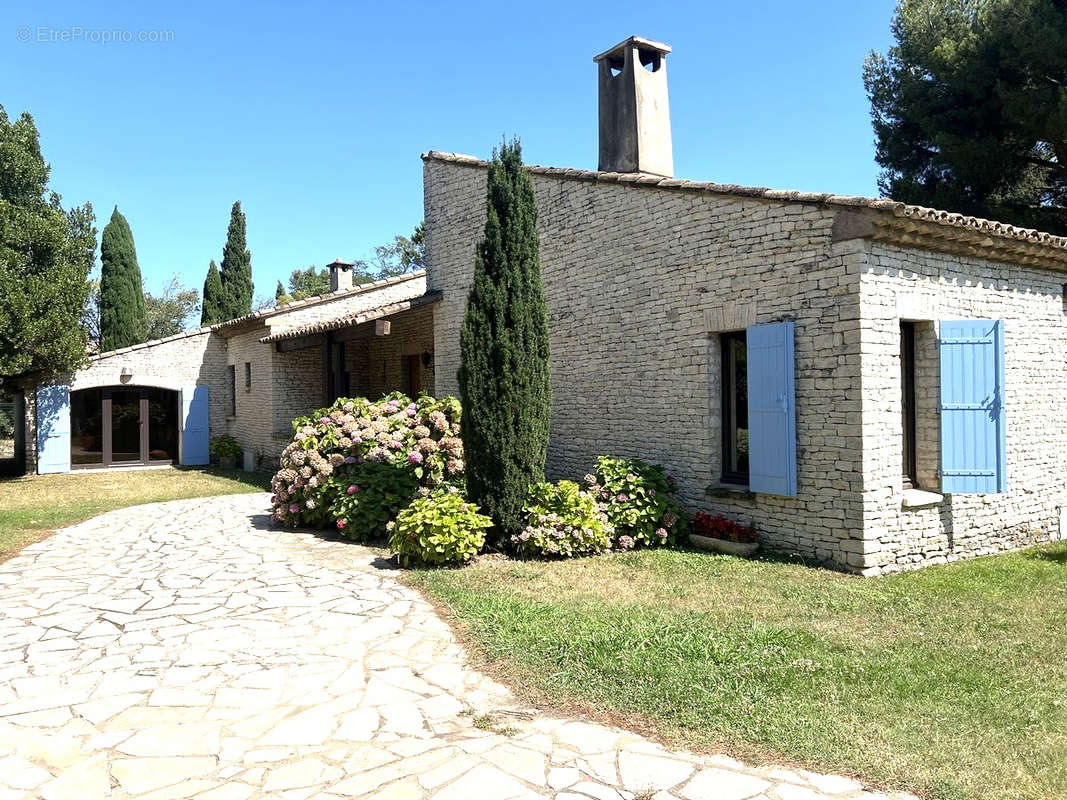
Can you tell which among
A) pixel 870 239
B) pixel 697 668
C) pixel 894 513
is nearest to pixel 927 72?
pixel 870 239

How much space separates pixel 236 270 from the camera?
85.5 feet

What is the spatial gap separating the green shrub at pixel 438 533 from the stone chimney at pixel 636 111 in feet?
22.2

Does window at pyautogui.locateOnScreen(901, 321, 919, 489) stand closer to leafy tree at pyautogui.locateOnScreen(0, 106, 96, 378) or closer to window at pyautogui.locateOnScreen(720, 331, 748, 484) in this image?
window at pyautogui.locateOnScreen(720, 331, 748, 484)

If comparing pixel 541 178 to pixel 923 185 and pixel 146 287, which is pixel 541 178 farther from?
pixel 146 287

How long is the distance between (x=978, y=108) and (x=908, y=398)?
9705 millimetres

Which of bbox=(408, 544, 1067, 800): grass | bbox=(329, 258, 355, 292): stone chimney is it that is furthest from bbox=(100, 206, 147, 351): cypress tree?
bbox=(408, 544, 1067, 800): grass

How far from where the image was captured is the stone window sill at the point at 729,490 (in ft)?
25.9

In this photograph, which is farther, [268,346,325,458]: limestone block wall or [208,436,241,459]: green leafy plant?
[208,436,241,459]: green leafy plant

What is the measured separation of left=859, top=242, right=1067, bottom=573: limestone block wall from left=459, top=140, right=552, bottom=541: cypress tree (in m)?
3.44

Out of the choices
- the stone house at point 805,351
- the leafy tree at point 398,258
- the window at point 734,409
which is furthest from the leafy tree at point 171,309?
the window at point 734,409

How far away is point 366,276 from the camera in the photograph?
41.2 m

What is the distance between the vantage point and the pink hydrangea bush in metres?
8.78

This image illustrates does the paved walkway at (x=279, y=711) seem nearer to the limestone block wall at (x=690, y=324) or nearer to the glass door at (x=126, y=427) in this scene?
the limestone block wall at (x=690, y=324)

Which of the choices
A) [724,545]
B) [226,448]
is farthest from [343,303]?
[724,545]
